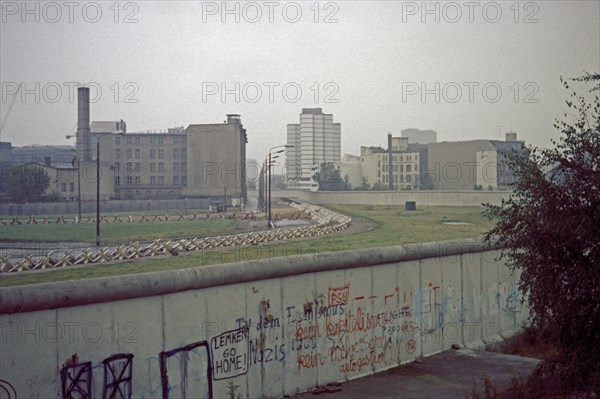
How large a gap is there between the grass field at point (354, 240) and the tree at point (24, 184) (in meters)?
9.53

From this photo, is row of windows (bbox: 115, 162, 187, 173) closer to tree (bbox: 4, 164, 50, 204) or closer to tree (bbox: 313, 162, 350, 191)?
tree (bbox: 313, 162, 350, 191)

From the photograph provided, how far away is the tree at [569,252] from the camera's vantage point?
10562 mm

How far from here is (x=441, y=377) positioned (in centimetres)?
1513

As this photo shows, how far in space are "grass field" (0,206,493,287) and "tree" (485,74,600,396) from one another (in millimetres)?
4255

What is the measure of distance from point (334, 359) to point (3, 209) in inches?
1619

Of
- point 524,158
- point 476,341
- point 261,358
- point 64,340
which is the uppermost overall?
point 524,158

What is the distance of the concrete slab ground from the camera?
13.6 m

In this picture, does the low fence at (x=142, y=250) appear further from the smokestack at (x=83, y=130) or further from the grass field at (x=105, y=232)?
the smokestack at (x=83, y=130)

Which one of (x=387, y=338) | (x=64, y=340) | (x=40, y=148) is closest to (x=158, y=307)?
(x=64, y=340)

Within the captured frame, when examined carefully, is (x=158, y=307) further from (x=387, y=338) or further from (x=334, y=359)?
(x=387, y=338)

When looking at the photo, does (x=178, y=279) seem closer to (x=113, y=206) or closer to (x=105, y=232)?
(x=105, y=232)

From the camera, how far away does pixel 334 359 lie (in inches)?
567

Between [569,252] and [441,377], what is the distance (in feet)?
17.8

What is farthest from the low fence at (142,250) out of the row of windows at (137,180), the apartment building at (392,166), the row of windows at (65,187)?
the apartment building at (392,166)
